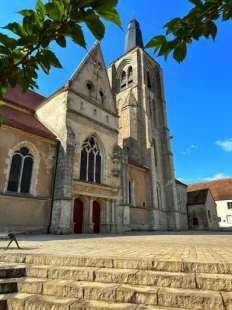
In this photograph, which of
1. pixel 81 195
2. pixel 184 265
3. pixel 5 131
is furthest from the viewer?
pixel 81 195

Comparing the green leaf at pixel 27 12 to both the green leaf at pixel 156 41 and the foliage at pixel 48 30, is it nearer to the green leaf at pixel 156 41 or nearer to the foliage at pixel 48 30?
the foliage at pixel 48 30

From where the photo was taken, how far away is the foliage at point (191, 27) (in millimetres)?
1077

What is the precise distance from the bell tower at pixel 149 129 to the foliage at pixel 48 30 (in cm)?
2009

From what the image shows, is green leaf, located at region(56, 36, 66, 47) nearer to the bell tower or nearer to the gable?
the gable

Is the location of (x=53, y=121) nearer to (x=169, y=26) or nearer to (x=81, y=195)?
(x=81, y=195)

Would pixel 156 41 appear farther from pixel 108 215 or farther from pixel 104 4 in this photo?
pixel 108 215

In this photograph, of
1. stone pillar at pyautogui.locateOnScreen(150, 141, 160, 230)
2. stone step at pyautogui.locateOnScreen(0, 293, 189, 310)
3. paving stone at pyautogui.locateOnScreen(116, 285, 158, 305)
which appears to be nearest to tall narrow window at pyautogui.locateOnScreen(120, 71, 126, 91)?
stone pillar at pyautogui.locateOnScreen(150, 141, 160, 230)

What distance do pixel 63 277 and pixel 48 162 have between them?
400 inches

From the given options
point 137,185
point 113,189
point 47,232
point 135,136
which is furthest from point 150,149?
point 47,232

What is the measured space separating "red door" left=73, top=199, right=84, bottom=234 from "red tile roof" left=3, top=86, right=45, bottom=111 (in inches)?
345

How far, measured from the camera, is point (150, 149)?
22.4 m

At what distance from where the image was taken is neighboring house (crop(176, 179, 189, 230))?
86.6ft

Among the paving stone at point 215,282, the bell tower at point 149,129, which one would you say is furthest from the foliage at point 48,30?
the bell tower at point 149,129

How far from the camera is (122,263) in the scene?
3.35m
